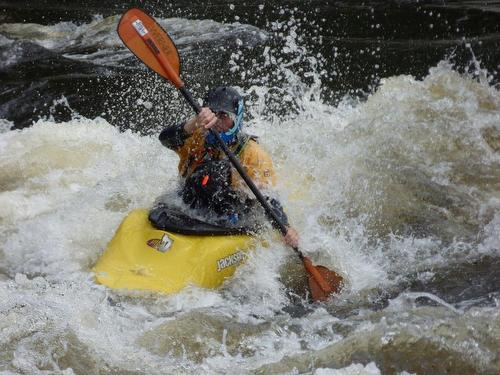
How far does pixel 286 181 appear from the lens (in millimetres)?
5809

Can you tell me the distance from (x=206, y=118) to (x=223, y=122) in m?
0.29

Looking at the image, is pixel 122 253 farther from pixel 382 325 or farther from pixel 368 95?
pixel 368 95

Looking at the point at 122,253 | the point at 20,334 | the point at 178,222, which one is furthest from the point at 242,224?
the point at 20,334

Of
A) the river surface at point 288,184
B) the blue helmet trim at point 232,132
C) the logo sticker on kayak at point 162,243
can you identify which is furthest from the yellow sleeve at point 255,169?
the logo sticker on kayak at point 162,243

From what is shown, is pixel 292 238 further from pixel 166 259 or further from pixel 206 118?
pixel 206 118

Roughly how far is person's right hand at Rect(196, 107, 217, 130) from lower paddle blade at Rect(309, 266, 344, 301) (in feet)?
3.88

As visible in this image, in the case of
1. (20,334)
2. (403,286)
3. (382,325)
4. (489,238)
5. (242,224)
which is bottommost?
(489,238)

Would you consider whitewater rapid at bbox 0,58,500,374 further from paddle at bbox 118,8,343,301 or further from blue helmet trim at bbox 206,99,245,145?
blue helmet trim at bbox 206,99,245,145

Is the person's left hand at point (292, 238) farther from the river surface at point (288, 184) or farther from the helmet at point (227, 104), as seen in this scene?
the helmet at point (227, 104)

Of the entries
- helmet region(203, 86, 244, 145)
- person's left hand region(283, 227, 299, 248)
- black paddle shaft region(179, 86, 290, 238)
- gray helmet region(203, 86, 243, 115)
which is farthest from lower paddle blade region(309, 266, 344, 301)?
gray helmet region(203, 86, 243, 115)

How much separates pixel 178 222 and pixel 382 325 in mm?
1500

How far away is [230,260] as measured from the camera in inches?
185

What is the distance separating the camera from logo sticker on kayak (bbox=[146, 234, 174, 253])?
4.64 m

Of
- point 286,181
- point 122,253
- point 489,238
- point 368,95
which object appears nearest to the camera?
point 122,253
